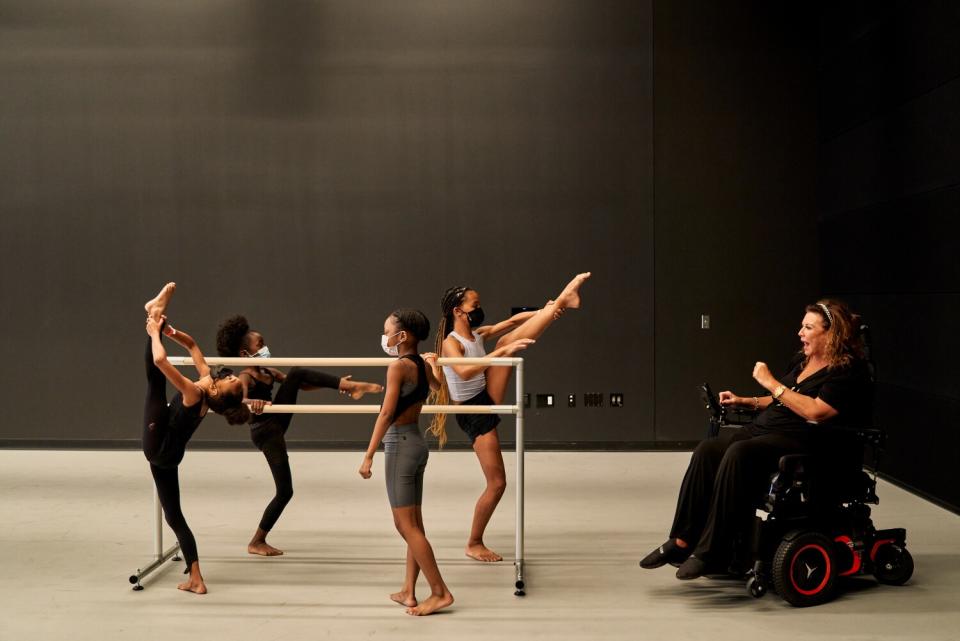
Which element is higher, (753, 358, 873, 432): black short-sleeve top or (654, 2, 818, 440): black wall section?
(654, 2, 818, 440): black wall section

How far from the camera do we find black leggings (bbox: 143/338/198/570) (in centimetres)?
438

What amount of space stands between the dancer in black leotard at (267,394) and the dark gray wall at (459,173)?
3324 mm

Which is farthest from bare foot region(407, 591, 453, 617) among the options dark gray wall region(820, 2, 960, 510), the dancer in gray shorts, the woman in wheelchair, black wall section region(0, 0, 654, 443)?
black wall section region(0, 0, 654, 443)

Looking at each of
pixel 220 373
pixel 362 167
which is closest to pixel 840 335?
pixel 220 373

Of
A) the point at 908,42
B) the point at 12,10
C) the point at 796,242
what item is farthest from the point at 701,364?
the point at 12,10

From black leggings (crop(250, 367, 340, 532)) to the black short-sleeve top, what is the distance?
7.48 ft

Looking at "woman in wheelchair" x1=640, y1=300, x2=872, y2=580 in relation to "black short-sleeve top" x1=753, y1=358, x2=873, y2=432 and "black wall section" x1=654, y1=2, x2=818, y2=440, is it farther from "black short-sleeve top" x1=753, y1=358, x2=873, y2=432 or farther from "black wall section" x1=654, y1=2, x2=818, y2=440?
"black wall section" x1=654, y1=2, x2=818, y2=440

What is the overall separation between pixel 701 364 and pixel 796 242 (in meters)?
1.38

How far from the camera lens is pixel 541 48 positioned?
848 centimetres

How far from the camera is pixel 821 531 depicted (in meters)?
4.43

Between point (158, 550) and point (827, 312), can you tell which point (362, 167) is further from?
point (827, 312)

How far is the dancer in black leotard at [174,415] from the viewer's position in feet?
14.4

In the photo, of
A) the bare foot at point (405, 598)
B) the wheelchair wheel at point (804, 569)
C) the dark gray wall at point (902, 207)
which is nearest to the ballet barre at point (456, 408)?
the bare foot at point (405, 598)

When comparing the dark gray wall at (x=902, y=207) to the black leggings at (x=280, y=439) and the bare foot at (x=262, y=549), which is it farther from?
the bare foot at (x=262, y=549)
